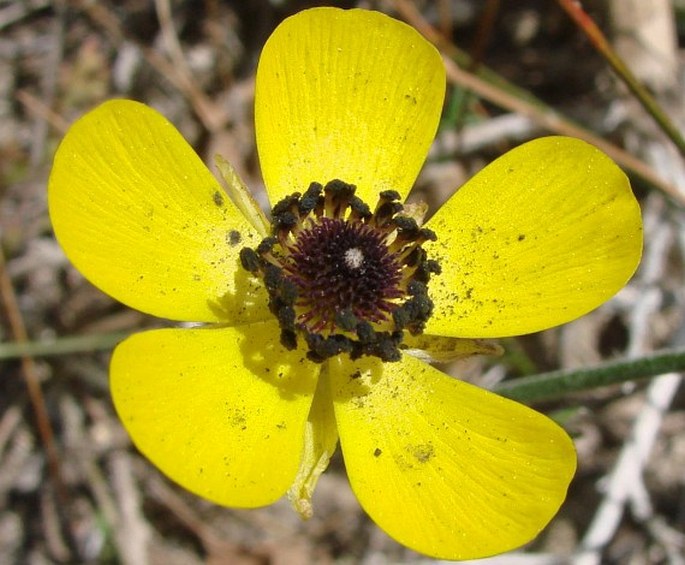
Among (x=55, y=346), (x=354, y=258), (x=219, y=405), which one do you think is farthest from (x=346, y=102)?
(x=55, y=346)

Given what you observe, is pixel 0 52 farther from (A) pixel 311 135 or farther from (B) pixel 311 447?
(B) pixel 311 447

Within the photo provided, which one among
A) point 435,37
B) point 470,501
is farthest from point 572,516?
point 435,37

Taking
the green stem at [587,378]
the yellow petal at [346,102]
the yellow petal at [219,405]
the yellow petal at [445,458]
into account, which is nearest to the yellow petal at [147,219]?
the yellow petal at [219,405]

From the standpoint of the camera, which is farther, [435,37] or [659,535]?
[435,37]

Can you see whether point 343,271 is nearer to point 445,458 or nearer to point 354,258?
point 354,258

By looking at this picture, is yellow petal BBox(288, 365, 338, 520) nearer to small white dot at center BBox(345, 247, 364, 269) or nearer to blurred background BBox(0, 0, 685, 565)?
small white dot at center BBox(345, 247, 364, 269)

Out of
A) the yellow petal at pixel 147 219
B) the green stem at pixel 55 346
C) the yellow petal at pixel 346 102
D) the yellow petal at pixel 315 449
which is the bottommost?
the yellow petal at pixel 315 449

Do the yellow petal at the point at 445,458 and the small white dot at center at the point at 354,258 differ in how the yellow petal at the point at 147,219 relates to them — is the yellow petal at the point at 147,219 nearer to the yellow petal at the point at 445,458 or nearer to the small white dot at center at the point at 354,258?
the small white dot at center at the point at 354,258

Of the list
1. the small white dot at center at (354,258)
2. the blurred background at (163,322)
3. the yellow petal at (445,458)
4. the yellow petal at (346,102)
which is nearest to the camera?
the yellow petal at (445,458)

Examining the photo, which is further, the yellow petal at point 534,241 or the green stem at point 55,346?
the green stem at point 55,346
